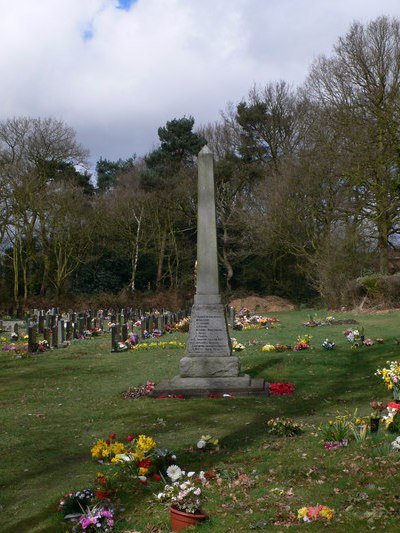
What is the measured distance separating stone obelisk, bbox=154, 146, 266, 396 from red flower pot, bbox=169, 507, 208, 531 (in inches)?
245

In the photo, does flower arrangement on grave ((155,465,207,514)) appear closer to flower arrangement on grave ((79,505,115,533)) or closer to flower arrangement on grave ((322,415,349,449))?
flower arrangement on grave ((79,505,115,533))

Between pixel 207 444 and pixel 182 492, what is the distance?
2.10 metres

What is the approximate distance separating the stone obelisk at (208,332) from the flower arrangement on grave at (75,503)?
5.65m

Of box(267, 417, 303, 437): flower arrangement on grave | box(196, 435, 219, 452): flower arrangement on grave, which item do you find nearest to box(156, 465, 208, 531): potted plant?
box(196, 435, 219, 452): flower arrangement on grave

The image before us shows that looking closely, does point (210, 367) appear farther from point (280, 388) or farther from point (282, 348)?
point (282, 348)

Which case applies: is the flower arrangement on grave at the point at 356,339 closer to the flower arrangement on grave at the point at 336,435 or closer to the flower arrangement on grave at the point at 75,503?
the flower arrangement on grave at the point at 336,435

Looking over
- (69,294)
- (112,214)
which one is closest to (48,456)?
(69,294)

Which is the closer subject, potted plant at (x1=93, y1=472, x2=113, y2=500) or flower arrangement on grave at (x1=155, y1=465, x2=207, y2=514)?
flower arrangement on grave at (x1=155, y1=465, x2=207, y2=514)

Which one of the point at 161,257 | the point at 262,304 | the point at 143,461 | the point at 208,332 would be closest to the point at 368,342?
the point at 208,332

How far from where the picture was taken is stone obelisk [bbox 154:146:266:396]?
37.5 feet

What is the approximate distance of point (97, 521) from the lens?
16.9 feet

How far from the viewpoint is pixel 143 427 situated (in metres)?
9.02

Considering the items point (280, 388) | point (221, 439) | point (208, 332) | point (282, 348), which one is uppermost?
point (208, 332)

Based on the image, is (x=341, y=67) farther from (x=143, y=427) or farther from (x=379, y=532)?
(x=379, y=532)
